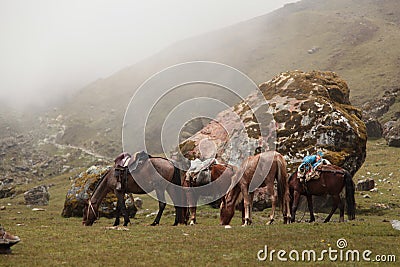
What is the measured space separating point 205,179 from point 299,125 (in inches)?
427

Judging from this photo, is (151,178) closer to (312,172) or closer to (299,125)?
(312,172)

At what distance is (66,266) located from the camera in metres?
9.72

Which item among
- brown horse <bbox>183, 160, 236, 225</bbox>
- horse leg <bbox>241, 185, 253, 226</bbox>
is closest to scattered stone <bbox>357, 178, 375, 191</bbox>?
brown horse <bbox>183, 160, 236, 225</bbox>

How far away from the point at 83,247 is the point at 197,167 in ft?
28.6

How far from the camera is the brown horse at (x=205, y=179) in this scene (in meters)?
19.5

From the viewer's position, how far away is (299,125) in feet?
89.9

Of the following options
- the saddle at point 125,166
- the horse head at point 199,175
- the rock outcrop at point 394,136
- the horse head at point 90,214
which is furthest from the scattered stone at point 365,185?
the horse head at point 90,214

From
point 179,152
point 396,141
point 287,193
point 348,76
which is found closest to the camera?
point 287,193

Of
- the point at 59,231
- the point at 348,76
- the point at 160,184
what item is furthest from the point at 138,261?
the point at 348,76

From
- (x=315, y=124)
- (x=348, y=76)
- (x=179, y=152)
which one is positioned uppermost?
(x=348, y=76)

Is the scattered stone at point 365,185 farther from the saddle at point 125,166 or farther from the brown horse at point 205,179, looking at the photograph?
the saddle at point 125,166

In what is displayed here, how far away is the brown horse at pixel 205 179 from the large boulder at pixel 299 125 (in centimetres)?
747

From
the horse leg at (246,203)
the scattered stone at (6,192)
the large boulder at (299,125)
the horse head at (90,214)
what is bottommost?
the scattered stone at (6,192)

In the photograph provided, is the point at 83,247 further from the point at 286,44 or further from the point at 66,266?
the point at 286,44
